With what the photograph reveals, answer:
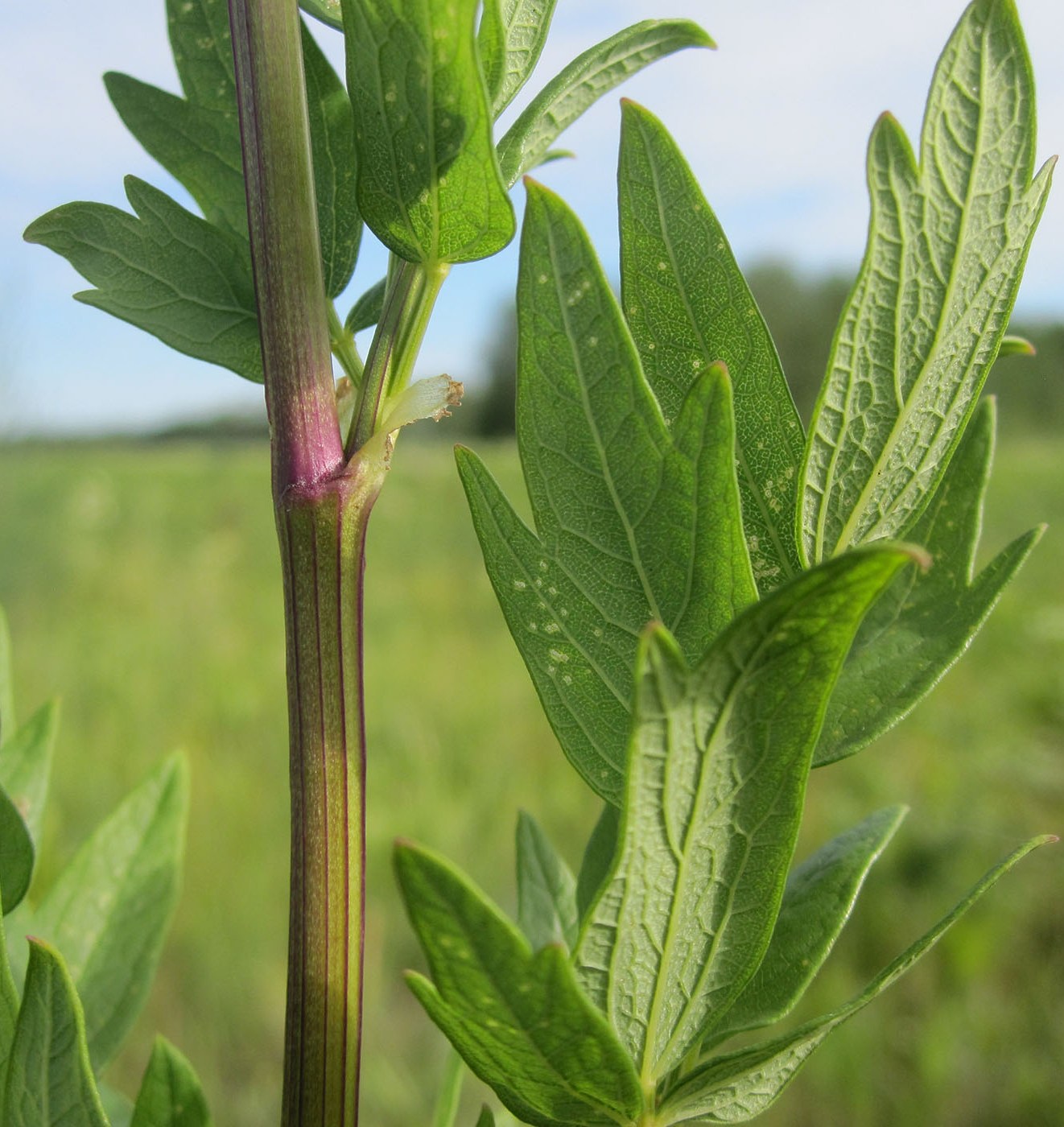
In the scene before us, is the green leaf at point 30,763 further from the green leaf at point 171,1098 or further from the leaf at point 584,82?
the leaf at point 584,82

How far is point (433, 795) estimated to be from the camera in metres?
3.14

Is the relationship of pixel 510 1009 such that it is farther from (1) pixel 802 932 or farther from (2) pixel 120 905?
(2) pixel 120 905

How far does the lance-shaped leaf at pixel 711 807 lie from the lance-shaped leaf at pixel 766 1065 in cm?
1

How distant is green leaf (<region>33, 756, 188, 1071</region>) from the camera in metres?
0.43

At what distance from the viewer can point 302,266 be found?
312 mm

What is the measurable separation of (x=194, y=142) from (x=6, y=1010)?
12.3 inches

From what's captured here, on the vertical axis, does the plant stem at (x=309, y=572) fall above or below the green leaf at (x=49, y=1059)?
above

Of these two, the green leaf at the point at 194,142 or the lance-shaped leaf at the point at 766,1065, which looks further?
the green leaf at the point at 194,142

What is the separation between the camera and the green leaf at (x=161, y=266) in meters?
0.37

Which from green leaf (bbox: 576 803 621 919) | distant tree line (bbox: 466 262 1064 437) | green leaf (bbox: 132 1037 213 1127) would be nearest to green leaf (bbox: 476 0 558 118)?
green leaf (bbox: 576 803 621 919)

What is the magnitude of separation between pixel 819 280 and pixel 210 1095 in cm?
1969

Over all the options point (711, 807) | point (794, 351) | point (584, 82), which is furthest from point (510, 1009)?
point (794, 351)

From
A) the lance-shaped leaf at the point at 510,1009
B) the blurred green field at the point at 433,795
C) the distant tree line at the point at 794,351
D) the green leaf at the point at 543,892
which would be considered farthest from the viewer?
the distant tree line at the point at 794,351

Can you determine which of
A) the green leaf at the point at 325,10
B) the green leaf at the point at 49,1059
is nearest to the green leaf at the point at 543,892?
the green leaf at the point at 49,1059
